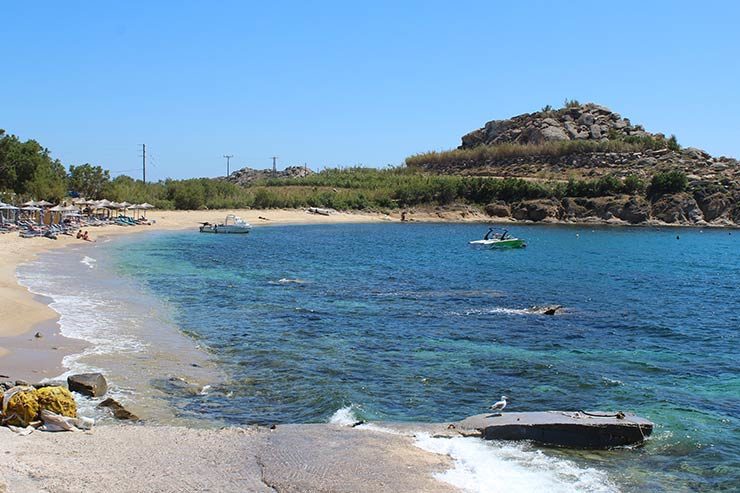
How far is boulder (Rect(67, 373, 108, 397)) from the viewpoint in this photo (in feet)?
50.0

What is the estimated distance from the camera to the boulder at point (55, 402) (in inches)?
503

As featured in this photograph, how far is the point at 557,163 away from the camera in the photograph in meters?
141

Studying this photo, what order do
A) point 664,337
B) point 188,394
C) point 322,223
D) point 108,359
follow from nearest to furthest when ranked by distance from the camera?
point 188,394
point 108,359
point 664,337
point 322,223

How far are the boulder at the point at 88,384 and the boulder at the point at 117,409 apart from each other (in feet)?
2.26

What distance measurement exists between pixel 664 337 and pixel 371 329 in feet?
33.5

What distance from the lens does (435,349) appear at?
22.1 metres

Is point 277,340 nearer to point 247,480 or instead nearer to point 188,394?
point 188,394

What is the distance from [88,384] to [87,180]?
259 feet

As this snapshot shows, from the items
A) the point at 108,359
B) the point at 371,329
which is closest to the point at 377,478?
the point at 108,359

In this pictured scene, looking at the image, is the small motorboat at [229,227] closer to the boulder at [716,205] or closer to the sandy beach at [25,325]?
the sandy beach at [25,325]

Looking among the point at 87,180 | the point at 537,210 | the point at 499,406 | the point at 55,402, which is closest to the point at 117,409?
the point at 55,402

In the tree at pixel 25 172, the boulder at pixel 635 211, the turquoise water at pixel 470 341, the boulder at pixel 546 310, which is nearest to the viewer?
the turquoise water at pixel 470 341

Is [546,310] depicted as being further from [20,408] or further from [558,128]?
Answer: [558,128]

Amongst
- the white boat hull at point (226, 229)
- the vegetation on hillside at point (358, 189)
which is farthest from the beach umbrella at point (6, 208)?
the white boat hull at point (226, 229)
